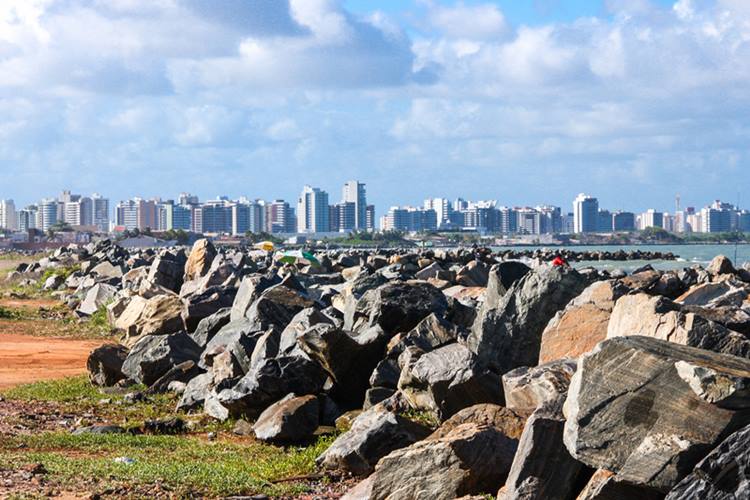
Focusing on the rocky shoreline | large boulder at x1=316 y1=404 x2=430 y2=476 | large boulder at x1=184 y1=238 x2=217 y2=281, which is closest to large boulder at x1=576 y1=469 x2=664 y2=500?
the rocky shoreline

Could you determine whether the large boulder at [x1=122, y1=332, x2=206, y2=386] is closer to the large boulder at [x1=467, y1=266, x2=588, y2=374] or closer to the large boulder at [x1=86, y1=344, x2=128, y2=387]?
the large boulder at [x1=86, y1=344, x2=128, y2=387]

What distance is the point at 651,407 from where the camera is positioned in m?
6.78

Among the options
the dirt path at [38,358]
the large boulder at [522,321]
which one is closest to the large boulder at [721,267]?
the dirt path at [38,358]

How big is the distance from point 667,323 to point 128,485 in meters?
4.64

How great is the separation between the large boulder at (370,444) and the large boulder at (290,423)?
1386mm

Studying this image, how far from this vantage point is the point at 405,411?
1156 cm

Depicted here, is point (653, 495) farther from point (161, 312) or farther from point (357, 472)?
point (161, 312)

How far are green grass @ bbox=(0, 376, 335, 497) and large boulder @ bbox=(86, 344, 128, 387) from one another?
9.60ft

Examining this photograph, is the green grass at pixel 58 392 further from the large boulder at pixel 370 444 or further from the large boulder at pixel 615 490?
the large boulder at pixel 615 490

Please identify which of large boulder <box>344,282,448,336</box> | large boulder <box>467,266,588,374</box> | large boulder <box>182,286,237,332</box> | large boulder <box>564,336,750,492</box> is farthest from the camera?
large boulder <box>182,286,237,332</box>

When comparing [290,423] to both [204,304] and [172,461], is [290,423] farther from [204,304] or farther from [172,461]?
[204,304]

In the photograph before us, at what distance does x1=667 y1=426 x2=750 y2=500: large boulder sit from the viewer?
238 inches

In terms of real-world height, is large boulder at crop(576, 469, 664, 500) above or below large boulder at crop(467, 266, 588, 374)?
below

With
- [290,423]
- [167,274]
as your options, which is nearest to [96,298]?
[167,274]
